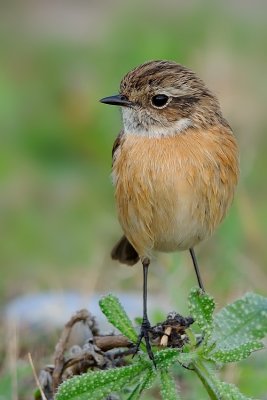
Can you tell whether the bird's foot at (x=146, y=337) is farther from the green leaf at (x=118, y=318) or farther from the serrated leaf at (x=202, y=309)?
the serrated leaf at (x=202, y=309)

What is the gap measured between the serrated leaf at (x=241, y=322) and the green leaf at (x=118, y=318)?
30 cm

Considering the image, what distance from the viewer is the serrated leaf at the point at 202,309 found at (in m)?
3.76

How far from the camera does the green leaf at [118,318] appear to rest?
3.89 meters

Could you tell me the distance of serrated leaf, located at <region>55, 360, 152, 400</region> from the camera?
3754mm

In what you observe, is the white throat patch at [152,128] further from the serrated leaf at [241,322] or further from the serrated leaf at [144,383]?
the serrated leaf at [144,383]

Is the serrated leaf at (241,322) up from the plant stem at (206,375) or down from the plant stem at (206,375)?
up

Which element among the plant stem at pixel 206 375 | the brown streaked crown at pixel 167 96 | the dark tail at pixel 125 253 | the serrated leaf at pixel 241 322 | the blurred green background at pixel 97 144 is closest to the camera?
the plant stem at pixel 206 375

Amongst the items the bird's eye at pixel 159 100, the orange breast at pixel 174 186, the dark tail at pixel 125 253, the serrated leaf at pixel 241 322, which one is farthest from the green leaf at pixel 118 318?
the dark tail at pixel 125 253

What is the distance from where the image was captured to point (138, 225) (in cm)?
467

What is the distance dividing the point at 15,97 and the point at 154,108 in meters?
5.33

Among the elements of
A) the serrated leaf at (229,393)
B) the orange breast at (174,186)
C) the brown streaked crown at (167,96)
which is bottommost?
the serrated leaf at (229,393)

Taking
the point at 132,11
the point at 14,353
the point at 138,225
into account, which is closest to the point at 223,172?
the point at 138,225

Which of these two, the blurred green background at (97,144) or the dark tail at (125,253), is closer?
the dark tail at (125,253)

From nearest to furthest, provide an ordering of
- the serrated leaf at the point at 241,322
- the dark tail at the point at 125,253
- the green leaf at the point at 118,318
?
the green leaf at the point at 118,318
the serrated leaf at the point at 241,322
the dark tail at the point at 125,253
